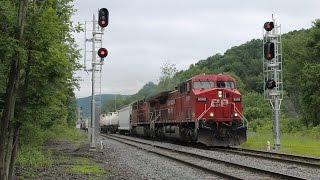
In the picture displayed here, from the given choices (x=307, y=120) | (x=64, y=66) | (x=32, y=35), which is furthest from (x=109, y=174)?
(x=307, y=120)

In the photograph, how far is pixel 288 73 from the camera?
279 ft

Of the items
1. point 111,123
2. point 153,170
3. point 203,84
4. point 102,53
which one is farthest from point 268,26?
point 111,123

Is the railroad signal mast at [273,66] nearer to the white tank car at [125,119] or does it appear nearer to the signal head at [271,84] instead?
the signal head at [271,84]

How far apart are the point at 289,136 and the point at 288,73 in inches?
1922

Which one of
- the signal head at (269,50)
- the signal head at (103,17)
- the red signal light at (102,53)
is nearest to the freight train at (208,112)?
the signal head at (269,50)

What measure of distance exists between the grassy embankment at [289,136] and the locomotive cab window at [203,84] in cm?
465

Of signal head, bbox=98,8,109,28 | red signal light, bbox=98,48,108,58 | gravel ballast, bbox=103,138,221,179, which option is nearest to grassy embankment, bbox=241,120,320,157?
gravel ballast, bbox=103,138,221,179

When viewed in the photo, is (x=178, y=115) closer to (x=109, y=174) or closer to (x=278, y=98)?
(x=278, y=98)

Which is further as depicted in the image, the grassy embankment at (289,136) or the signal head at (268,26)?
the grassy embankment at (289,136)

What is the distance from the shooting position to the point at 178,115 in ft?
103

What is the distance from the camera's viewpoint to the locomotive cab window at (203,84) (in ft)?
93.0

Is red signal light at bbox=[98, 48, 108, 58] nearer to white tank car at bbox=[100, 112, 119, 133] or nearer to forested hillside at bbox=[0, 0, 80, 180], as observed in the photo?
forested hillside at bbox=[0, 0, 80, 180]

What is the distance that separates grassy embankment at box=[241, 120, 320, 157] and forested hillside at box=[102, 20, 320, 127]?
99.7 inches

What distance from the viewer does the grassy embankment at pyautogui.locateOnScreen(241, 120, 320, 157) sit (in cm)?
2827
